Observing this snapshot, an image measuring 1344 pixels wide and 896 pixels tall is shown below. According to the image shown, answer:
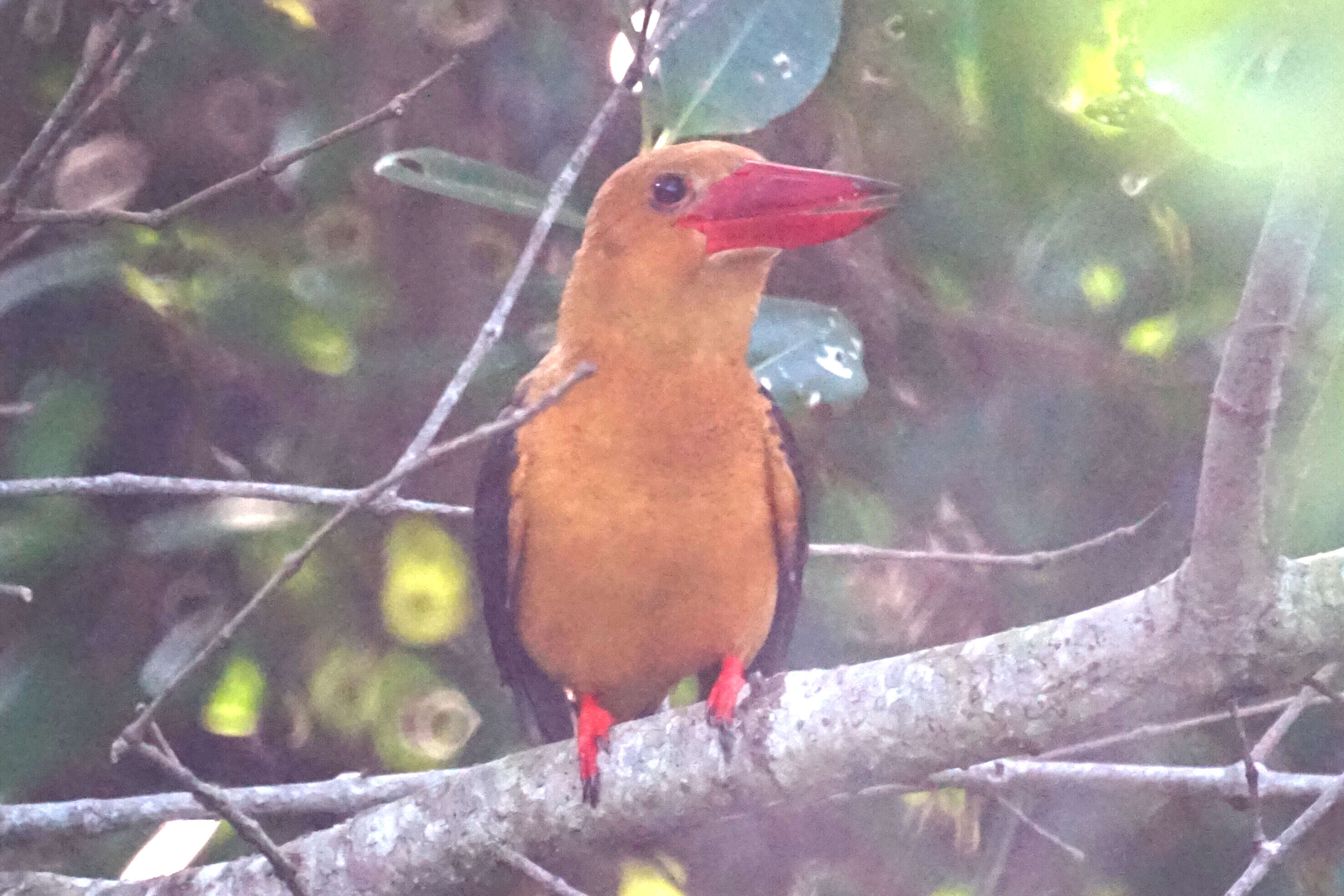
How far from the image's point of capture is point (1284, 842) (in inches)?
35.9

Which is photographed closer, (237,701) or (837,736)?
(837,736)

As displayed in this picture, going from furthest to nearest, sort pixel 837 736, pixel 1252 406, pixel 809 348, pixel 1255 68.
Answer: pixel 809 348
pixel 837 736
pixel 1252 406
pixel 1255 68

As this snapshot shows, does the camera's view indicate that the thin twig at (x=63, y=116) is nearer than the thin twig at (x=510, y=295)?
Yes

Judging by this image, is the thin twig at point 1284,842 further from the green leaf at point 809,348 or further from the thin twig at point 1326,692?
the green leaf at point 809,348

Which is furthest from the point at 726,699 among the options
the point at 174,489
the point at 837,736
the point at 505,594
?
the point at 174,489

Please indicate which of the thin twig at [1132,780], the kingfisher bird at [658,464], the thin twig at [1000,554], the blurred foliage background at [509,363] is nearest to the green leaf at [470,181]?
the blurred foliage background at [509,363]

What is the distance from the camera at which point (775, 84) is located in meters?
1.17

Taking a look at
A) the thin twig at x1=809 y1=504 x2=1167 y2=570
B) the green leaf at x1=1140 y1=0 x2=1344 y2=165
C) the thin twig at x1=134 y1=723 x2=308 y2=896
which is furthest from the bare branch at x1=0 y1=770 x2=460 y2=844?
the green leaf at x1=1140 y1=0 x2=1344 y2=165

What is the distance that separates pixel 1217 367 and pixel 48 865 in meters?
1.19

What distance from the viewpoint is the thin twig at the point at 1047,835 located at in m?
1.09

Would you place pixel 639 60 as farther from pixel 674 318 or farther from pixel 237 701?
pixel 237 701

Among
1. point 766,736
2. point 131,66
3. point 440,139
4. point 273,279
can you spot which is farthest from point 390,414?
point 766,736

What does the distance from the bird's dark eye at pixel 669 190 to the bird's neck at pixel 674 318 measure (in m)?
0.06

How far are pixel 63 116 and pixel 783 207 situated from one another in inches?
22.0
